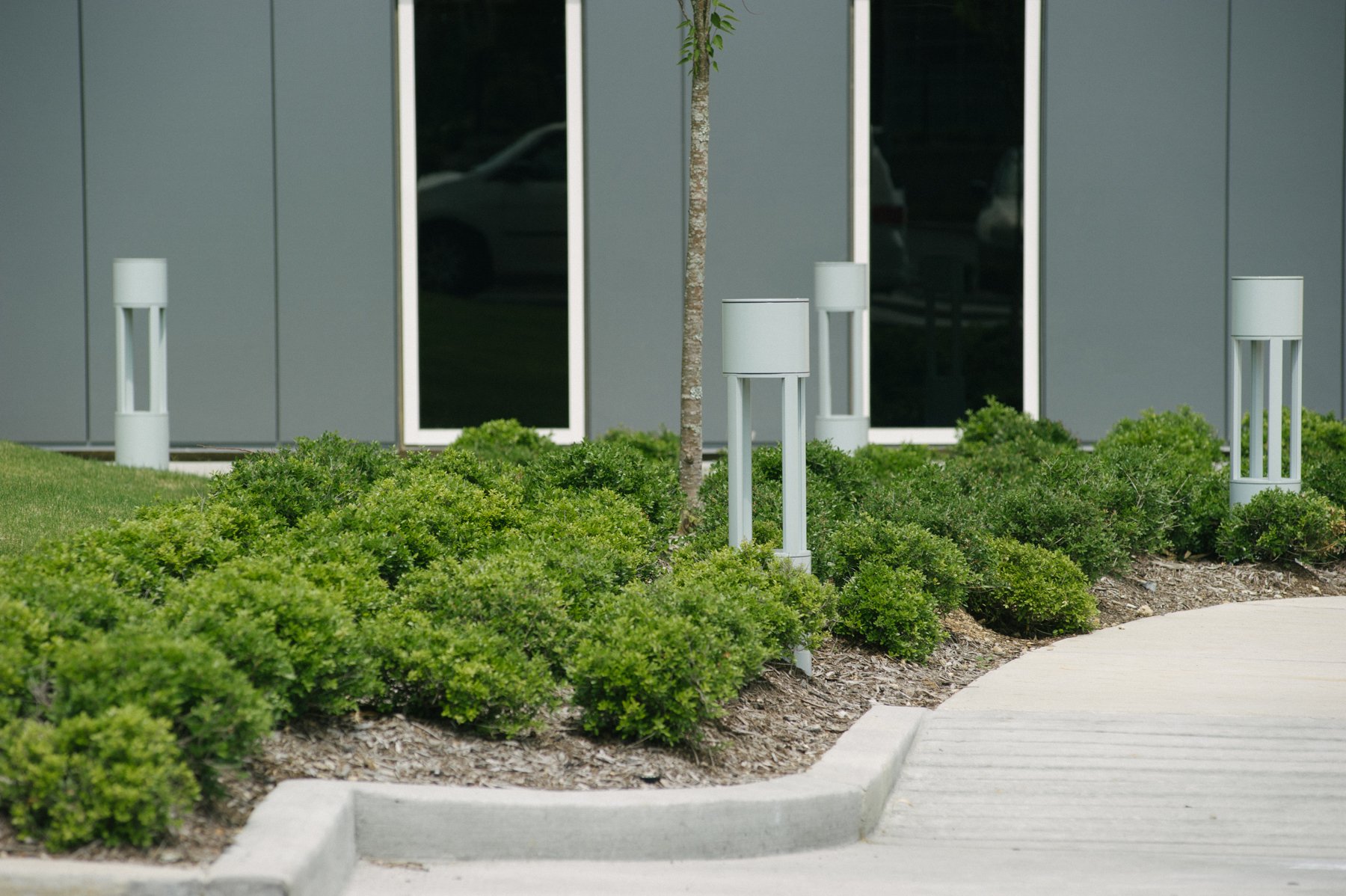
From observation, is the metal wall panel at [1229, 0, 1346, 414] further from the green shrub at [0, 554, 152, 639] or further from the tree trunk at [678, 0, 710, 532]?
the green shrub at [0, 554, 152, 639]

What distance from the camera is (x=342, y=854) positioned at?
156 inches

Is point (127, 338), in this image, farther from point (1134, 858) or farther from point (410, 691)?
point (1134, 858)

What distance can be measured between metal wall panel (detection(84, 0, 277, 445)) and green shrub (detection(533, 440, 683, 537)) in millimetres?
6114

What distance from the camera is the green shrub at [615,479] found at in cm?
799

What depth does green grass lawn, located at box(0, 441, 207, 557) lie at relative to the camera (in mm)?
7589

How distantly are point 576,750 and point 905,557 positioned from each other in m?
2.43

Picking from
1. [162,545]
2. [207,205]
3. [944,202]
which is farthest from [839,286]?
[162,545]

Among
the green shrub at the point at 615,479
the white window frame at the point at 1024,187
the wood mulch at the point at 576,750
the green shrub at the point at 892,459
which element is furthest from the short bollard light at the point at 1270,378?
the white window frame at the point at 1024,187

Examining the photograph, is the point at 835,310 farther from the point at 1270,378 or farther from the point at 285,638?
the point at 285,638

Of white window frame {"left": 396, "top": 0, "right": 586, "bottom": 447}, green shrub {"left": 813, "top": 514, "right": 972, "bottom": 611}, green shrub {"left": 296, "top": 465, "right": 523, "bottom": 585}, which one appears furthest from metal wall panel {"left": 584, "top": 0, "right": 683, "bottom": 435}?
green shrub {"left": 813, "top": 514, "right": 972, "bottom": 611}

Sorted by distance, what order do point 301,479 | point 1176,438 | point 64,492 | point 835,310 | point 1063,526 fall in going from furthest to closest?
point 835,310 < point 1176,438 < point 64,492 < point 1063,526 < point 301,479

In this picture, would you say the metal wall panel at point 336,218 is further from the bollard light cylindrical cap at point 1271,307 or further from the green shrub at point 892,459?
the bollard light cylindrical cap at point 1271,307

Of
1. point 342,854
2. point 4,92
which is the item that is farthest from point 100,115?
point 342,854

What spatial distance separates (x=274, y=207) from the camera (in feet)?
43.2
